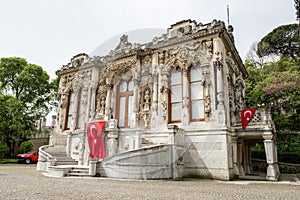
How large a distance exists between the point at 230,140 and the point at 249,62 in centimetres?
1706

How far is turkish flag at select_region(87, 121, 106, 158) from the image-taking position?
11742 mm

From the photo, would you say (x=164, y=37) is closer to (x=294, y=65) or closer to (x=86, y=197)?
(x=86, y=197)

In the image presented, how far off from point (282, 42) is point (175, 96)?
77.9 feet

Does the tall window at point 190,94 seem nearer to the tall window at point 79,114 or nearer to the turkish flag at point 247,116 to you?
the turkish flag at point 247,116

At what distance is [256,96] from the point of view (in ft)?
56.6

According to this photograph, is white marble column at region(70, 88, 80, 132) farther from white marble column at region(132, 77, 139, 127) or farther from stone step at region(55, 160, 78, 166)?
white marble column at region(132, 77, 139, 127)

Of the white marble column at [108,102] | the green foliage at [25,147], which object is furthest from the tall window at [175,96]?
the green foliage at [25,147]

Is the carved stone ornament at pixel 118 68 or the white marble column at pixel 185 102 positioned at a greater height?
the carved stone ornament at pixel 118 68

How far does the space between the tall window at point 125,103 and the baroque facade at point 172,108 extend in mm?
65

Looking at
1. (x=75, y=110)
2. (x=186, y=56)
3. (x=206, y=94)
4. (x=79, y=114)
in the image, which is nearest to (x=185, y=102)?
(x=206, y=94)

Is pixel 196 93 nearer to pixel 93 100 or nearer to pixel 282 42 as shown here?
pixel 93 100

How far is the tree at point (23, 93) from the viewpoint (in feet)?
72.0

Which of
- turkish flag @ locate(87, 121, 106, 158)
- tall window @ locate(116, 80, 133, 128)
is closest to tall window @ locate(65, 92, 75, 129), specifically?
tall window @ locate(116, 80, 133, 128)

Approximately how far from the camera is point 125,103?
Answer: 14.2 metres
